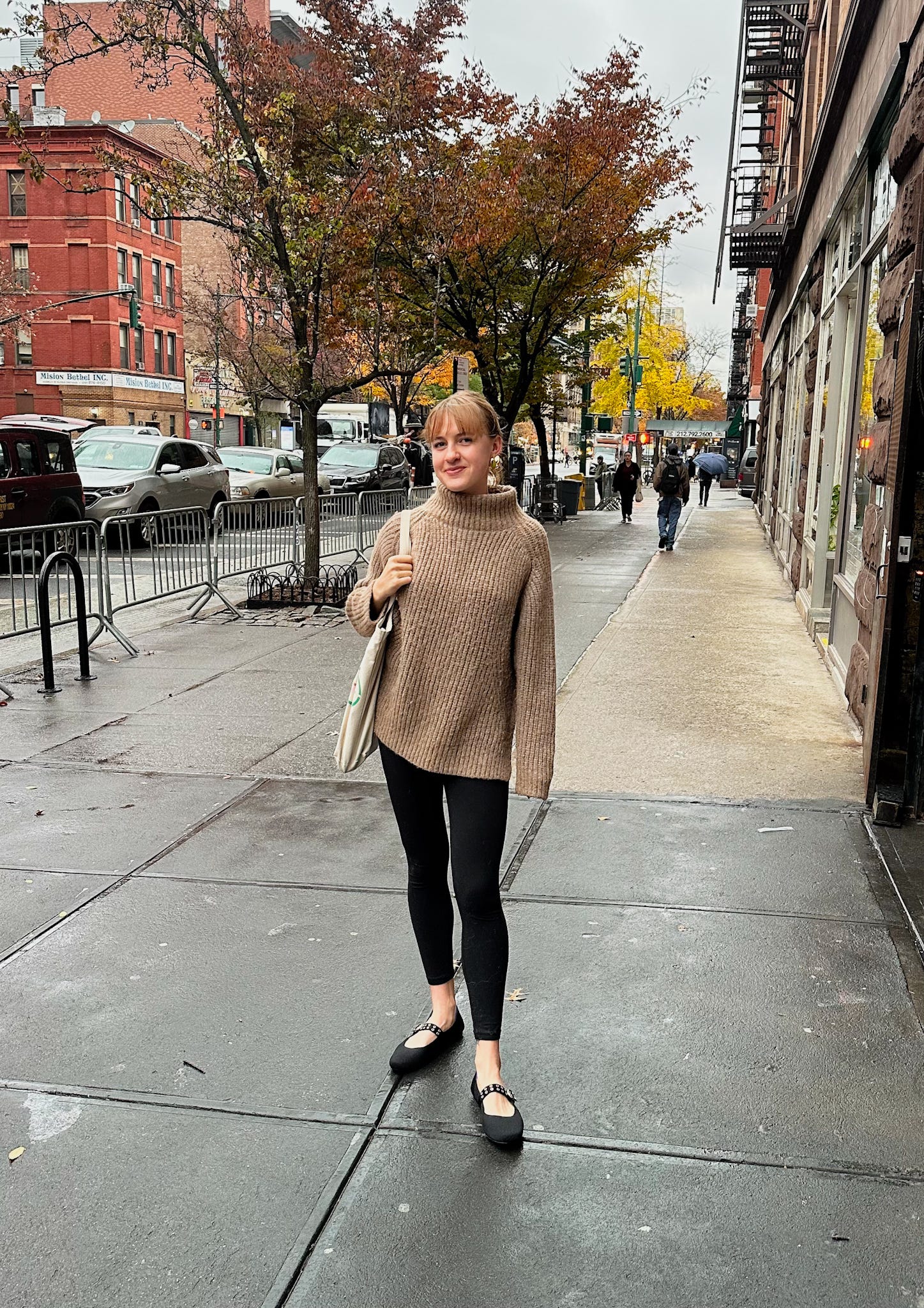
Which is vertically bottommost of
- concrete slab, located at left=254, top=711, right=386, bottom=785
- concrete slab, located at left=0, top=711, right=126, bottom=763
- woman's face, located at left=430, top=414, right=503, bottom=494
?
concrete slab, located at left=0, top=711, right=126, bottom=763

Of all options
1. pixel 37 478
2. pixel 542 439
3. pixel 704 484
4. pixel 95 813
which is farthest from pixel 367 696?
pixel 704 484

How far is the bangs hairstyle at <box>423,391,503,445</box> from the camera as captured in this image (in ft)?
10.3

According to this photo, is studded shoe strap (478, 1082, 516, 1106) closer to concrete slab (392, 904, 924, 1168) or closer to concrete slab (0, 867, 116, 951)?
concrete slab (392, 904, 924, 1168)

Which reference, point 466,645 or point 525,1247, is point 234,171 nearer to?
point 466,645

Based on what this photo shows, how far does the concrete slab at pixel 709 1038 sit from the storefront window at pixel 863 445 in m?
4.64

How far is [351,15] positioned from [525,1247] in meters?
18.5

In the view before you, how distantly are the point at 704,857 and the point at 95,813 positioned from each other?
2888mm

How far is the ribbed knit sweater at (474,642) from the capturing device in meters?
3.18

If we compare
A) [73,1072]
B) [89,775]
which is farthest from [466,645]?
[89,775]

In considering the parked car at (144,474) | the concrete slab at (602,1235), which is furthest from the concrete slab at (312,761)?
the parked car at (144,474)

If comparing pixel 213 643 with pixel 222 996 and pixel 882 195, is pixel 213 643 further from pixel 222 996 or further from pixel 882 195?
pixel 222 996

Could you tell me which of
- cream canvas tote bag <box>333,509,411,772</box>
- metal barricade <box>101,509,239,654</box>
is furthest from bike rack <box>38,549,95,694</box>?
cream canvas tote bag <box>333,509,411,772</box>

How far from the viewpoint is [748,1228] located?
8.98ft

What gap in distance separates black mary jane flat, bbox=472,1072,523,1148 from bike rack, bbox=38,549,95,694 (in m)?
5.99
